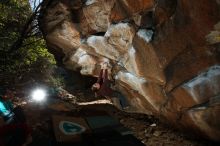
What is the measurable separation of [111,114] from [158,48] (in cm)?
443

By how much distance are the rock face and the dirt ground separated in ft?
1.46

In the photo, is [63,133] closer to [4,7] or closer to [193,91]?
[193,91]

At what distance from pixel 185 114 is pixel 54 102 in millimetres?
6351

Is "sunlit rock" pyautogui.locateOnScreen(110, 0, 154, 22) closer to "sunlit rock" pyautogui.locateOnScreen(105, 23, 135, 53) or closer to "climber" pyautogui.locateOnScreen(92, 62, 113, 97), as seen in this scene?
"sunlit rock" pyautogui.locateOnScreen(105, 23, 135, 53)

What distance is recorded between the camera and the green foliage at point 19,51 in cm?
1211

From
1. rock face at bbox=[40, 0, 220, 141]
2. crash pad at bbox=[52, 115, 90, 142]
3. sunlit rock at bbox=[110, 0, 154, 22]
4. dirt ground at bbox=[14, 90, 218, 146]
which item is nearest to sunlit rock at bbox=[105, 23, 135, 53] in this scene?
rock face at bbox=[40, 0, 220, 141]

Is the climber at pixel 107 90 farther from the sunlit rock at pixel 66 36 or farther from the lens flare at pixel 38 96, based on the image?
the lens flare at pixel 38 96

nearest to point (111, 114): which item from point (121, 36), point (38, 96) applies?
point (38, 96)

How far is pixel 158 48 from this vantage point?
27.7 feet

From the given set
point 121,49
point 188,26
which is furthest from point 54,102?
point 188,26

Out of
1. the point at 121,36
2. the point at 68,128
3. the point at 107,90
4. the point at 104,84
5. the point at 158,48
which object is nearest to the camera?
the point at 68,128

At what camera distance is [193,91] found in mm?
7777

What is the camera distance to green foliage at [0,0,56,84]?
12109 mm

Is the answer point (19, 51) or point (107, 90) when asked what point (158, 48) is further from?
point (19, 51)
